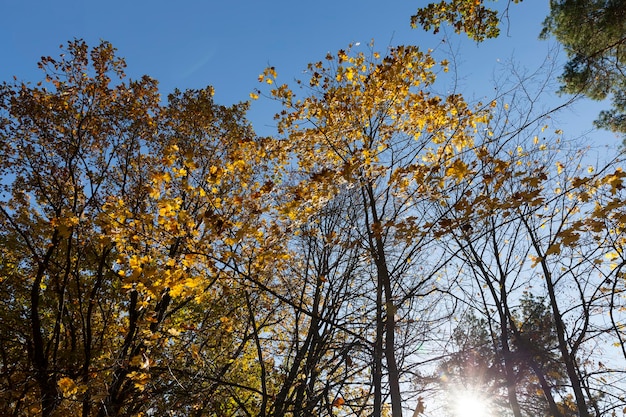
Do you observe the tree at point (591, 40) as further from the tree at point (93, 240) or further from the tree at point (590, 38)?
the tree at point (93, 240)

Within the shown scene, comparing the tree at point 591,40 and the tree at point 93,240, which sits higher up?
the tree at point 591,40

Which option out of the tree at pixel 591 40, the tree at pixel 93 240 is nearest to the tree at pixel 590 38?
the tree at pixel 591 40

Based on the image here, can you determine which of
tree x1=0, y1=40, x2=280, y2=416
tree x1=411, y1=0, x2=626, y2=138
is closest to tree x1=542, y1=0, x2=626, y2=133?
tree x1=411, y1=0, x2=626, y2=138

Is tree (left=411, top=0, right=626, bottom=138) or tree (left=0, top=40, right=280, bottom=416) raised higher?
tree (left=411, top=0, right=626, bottom=138)

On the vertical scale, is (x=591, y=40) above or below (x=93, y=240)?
above

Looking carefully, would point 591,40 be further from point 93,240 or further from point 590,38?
point 93,240

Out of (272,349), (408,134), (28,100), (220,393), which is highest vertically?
(28,100)

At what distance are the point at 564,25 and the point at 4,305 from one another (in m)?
11.2

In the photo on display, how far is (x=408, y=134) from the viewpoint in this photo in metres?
4.64

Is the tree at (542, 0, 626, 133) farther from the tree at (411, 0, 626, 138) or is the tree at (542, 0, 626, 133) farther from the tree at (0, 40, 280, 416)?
the tree at (0, 40, 280, 416)

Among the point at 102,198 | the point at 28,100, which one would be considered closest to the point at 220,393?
the point at 102,198

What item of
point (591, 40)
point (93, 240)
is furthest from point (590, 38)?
point (93, 240)

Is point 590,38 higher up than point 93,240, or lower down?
higher up

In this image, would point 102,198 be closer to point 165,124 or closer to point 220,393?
point 165,124
